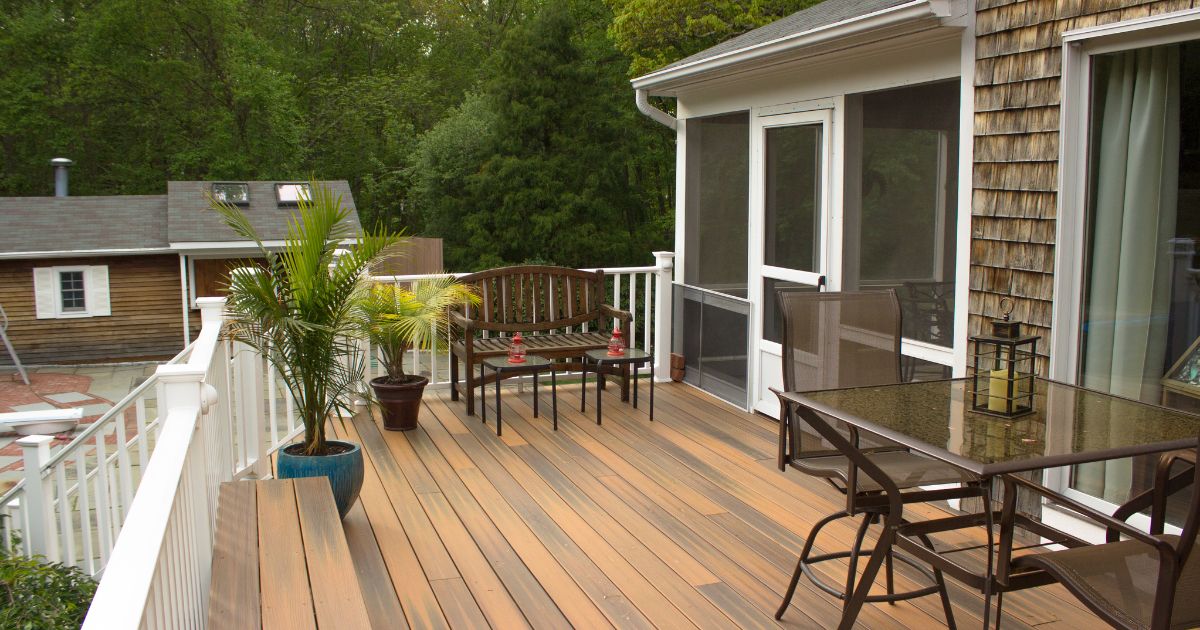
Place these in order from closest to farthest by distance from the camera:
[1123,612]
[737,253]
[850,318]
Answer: [1123,612], [850,318], [737,253]

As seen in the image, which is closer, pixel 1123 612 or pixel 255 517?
pixel 1123 612

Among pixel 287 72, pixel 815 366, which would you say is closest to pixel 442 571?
pixel 815 366

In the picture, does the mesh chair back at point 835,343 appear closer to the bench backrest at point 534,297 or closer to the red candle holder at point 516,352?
the red candle holder at point 516,352

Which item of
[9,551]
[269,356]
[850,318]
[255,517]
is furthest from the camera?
[9,551]

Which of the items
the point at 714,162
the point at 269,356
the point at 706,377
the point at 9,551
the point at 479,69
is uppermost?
the point at 479,69

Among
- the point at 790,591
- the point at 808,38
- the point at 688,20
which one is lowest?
the point at 790,591

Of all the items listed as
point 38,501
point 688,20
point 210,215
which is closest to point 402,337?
point 38,501

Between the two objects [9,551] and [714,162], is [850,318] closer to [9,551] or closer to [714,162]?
[714,162]

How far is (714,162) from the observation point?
677 centimetres

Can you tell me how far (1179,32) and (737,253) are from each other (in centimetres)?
337

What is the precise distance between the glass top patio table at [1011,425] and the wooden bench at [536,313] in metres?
3.41

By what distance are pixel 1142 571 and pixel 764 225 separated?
155 inches

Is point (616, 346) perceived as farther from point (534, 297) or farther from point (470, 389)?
point (470, 389)

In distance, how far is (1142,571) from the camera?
2371mm
